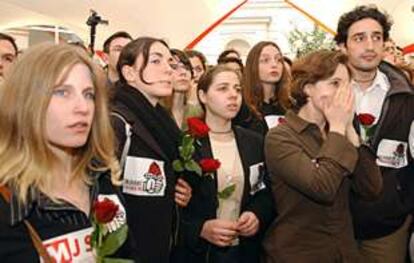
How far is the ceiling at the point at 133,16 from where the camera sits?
24.4 ft

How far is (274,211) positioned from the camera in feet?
8.83

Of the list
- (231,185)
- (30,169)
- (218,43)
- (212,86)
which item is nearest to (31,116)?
(30,169)

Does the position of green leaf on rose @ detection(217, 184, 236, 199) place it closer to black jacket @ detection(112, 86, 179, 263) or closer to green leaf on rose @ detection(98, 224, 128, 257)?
black jacket @ detection(112, 86, 179, 263)

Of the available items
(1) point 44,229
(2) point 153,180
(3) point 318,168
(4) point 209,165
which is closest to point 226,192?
(4) point 209,165

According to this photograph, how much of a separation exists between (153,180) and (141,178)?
2.0 inches

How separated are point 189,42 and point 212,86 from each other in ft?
17.0

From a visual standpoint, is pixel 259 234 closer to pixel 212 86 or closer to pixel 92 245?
pixel 212 86

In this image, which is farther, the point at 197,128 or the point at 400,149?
the point at 400,149

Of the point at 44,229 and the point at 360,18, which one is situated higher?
the point at 360,18

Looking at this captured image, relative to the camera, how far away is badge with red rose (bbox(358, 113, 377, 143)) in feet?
8.61

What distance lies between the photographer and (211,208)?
2670 mm

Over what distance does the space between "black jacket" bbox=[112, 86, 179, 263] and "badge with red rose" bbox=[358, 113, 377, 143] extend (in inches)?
34.7

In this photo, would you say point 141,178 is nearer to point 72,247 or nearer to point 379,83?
point 72,247

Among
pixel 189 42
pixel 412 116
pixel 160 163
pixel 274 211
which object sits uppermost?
pixel 189 42
